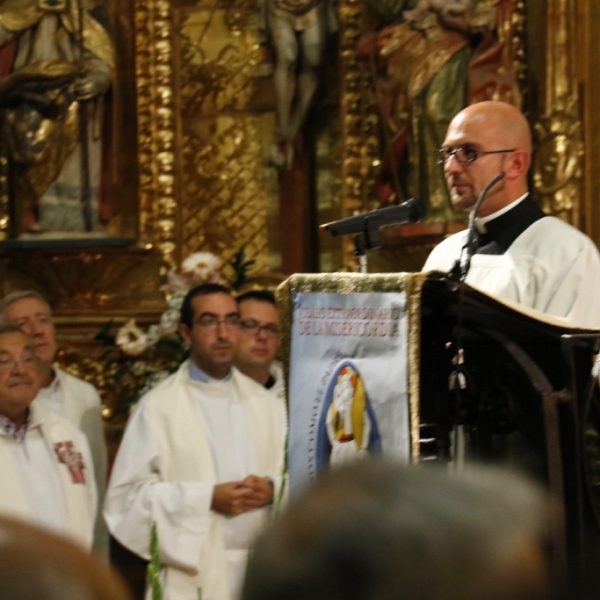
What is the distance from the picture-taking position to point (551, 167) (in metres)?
6.19

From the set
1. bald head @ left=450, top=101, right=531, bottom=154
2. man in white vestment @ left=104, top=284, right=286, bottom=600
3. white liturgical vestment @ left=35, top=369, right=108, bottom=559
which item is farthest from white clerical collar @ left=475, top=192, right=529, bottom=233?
white liturgical vestment @ left=35, top=369, right=108, bottom=559

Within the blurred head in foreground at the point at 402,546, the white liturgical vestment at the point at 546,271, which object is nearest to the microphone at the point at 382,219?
the white liturgical vestment at the point at 546,271

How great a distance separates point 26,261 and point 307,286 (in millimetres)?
4137

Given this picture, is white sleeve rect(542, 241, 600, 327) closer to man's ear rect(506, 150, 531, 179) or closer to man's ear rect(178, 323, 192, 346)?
man's ear rect(506, 150, 531, 179)

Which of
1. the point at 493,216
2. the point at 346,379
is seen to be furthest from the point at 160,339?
the point at 346,379

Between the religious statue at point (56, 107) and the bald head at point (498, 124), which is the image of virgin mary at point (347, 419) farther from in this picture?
the religious statue at point (56, 107)

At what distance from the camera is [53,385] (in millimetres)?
5918

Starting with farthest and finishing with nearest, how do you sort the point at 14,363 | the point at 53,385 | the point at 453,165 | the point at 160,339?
1. the point at 160,339
2. the point at 53,385
3. the point at 14,363
4. the point at 453,165

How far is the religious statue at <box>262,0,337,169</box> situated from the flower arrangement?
0.79 metres

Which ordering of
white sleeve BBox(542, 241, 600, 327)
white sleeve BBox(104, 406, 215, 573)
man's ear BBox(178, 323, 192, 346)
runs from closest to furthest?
white sleeve BBox(542, 241, 600, 327) → white sleeve BBox(104, 406, 215, 573) → man's ear BBox(178, 323, 192, 346)

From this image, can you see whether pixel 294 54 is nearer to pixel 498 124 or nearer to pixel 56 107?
pixel 56 107

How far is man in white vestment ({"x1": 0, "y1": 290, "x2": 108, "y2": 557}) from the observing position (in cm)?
583

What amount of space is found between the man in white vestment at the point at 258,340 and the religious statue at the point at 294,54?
1.20 m

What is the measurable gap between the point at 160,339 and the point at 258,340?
799 millimetres
